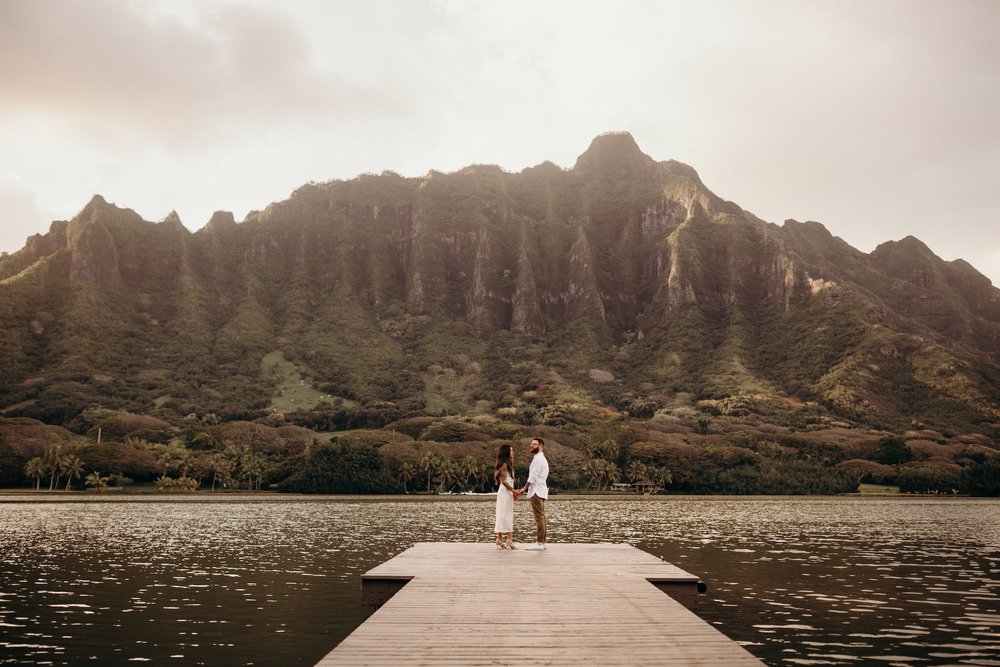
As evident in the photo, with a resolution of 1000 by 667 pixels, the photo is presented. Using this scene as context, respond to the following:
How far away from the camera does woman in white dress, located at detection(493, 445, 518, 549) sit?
2603cm

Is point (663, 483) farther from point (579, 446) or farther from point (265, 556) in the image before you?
point (265, 556)

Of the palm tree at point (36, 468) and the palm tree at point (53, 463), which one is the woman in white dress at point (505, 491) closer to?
the palm tree at point (53, 463)

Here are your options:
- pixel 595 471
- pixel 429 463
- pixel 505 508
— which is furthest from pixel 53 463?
pixel 505 508

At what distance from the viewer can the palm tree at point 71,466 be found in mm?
143875

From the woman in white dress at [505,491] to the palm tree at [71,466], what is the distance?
141 meters

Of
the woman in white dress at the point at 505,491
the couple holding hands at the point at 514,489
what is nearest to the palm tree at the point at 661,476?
the woman in white dress at the point at 505,491

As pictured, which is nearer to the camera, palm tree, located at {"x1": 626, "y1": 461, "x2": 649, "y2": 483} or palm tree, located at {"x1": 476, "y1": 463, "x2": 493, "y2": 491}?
palm tree, located at {"x1": 476, "y1": 463, "x2": 493, "y2": 491}

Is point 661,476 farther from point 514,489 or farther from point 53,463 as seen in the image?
point 514,489

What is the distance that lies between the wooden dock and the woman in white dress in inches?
95.0

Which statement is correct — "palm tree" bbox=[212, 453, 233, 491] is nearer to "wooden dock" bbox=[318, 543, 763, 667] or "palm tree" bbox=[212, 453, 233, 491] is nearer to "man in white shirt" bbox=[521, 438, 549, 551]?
"man in white shirt" bbox=[521, 438, 549, 551]

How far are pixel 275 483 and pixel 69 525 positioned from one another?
96.9 meters

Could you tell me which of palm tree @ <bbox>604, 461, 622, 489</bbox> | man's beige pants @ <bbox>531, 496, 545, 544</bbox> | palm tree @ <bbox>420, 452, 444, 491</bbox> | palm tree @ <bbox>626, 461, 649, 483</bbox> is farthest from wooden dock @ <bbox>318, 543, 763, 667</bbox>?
palm tree @ <bbox>604, 461, 622, 489</bbox>

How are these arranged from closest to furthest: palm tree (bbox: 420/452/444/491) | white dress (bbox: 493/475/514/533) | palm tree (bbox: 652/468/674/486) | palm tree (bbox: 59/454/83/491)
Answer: white dress (bbox: 493/475/514/533) → palm tree (bbox: 59/454/83/491) → palm tree (bbox: 420/452/444/491) → palm tree (bbox: 652/468/674/486)

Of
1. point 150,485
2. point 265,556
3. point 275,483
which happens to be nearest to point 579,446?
point 275,483
